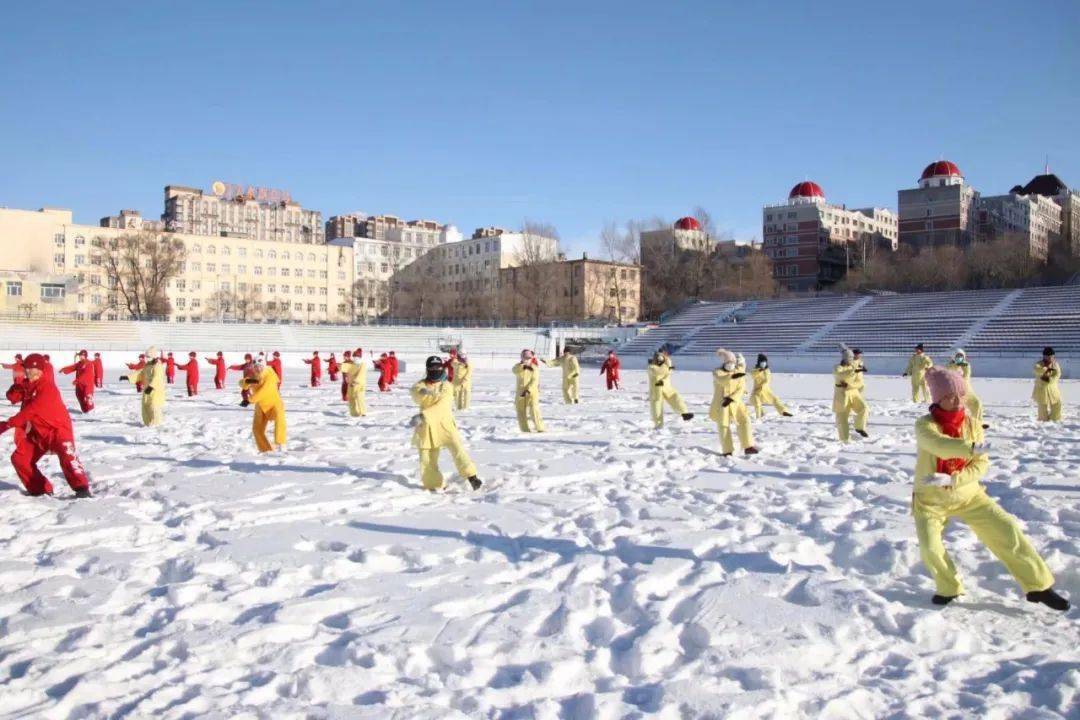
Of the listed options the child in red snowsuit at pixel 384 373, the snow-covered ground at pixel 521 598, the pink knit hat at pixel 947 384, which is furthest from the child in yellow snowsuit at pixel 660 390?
the child in red snowsuit at pixel 384 373

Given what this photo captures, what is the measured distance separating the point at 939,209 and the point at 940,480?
91284 mm

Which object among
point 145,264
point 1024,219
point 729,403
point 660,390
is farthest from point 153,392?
point 1024,219

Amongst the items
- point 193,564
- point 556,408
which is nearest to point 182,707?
point 193,564

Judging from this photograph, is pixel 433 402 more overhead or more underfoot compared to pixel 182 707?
more overhead

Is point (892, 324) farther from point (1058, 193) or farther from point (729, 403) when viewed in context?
point (1058, 193)

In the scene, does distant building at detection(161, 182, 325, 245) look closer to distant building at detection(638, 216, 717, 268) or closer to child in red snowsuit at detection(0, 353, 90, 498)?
distant building at detection(638, 216, 717, 268)

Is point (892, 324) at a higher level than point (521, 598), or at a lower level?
higher

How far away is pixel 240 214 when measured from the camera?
119438 mm

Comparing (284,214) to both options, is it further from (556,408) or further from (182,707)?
(182,707)

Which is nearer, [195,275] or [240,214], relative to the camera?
[195,275]

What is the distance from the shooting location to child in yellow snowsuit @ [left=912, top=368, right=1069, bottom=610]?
470cm

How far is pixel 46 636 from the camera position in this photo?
4.37 meters

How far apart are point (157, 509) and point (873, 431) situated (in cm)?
1101

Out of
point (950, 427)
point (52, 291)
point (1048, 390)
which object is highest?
point (52, 291)
